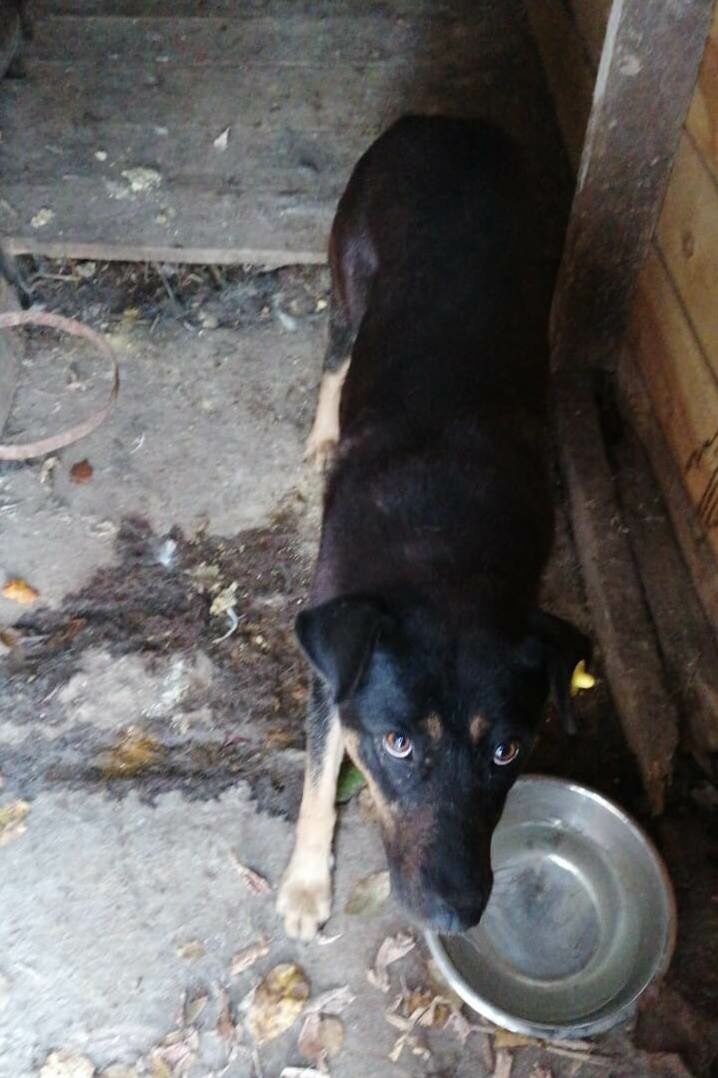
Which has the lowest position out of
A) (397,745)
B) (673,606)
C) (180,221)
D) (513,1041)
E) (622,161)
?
(513,1041)

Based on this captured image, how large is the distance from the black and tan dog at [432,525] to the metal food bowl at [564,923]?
0.48 m

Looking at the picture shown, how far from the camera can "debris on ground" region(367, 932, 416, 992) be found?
2607 millimetres

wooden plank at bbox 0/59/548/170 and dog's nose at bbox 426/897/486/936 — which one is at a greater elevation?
wooden plank at bbox 0/59/548/170

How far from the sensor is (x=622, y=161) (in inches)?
115

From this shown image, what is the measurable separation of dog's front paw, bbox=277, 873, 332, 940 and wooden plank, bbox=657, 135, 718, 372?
194 centimetres

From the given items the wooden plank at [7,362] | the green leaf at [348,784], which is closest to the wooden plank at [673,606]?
the green leaf at [348,784]

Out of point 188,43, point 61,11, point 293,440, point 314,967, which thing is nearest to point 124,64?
point 188,43

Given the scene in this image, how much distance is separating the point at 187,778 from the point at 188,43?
3775mm

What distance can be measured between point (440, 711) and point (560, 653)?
30 centimetres

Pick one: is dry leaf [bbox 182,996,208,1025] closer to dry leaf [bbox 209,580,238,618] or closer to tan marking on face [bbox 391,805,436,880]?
tan marking on face [bbox 391,805,436,880]

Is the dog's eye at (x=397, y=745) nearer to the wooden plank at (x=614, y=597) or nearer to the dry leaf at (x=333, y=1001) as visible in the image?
the dry leaf at (x=333, y=1001)

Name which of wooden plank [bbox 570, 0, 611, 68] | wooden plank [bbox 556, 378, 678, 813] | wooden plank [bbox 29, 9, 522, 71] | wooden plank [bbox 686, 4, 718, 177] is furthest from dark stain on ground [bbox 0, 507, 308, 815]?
wooden plank [bbox 29, 9, 522, 71]

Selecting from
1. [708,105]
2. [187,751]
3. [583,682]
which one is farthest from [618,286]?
[187,751]

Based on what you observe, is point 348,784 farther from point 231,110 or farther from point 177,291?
point 231,110
